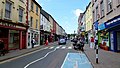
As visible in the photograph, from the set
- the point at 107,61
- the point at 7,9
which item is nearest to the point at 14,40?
the point at 7,9

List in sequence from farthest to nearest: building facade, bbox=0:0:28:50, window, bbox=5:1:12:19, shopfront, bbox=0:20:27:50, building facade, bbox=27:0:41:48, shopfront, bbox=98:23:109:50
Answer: building facade, bbox=27:0:41:48 → shopfront, bbox=98:23:109:50 → window, bbox=5:1:12:19 → shopfront, bbox=0:20:27:50 → building facade, bbox=0:0:28:50

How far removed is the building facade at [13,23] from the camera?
2147 cm

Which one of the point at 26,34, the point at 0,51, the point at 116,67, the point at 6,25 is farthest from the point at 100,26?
the point at 116,67

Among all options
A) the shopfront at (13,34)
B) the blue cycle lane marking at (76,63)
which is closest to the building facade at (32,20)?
the shopfront at (13,34)

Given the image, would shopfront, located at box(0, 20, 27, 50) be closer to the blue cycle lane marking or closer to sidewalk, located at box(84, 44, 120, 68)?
the blue cycle lane marking

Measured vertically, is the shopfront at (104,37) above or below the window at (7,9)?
below

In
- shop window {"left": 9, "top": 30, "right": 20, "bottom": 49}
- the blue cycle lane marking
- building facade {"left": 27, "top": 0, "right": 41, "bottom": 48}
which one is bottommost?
the blue cycle lane marking

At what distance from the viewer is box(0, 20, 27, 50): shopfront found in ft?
71.1

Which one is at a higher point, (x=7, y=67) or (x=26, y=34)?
(x=26, y=34)

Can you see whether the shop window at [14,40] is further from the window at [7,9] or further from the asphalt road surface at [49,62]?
the asphalt road surface at [49,62]

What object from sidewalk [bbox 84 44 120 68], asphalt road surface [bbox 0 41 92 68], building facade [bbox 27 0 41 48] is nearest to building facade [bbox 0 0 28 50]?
building facade [bbox 27 0 41 48]

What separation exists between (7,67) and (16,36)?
15.3 m

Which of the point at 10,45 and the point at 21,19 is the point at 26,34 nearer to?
the point at 21,19

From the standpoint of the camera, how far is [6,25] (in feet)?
71.4
